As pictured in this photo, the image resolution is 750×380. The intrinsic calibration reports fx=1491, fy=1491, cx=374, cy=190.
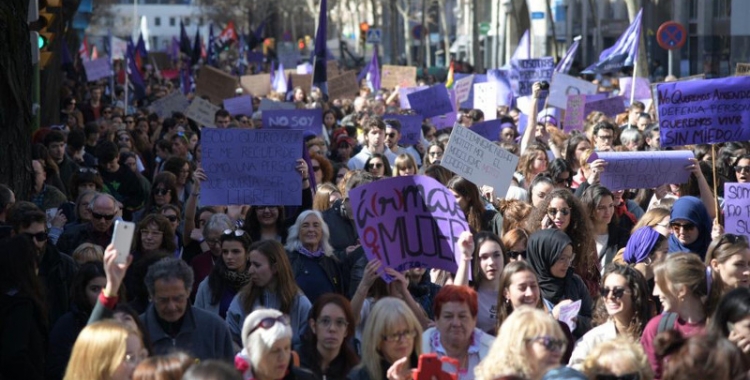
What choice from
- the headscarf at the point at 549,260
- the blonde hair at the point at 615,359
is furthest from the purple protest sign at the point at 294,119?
the blonde hair at the point at 615,359

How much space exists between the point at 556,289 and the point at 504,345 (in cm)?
226

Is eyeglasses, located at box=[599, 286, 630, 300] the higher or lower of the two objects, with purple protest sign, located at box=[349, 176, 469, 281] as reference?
lower

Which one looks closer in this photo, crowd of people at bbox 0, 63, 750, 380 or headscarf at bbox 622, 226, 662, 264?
crowd of people at bbox 0, 63, 750, 380

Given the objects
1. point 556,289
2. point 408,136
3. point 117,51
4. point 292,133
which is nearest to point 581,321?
point 556,289

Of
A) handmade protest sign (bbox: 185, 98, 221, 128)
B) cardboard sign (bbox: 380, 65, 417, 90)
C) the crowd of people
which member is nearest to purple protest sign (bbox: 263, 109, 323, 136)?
handmade protest sign (bbox: 185, 98, 221, 128)

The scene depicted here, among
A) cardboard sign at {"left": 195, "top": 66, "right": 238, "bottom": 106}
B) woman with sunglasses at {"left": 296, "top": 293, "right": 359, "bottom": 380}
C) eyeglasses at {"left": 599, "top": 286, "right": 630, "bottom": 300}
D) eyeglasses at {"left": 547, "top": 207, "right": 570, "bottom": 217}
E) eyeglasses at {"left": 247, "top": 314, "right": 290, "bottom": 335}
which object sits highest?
cardboard sign at {"left": 195, "top": 66, "right": 238, "bottom": 106}

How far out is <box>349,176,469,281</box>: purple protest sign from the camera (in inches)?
311

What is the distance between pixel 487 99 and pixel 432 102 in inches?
78.2

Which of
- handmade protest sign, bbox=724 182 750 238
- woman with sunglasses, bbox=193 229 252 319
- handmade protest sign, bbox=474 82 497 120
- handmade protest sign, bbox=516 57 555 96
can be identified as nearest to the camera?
woman with sunglasses, bbox=193 229 252 319

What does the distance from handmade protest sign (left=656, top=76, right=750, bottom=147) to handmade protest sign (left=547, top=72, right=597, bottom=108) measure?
30.0ft

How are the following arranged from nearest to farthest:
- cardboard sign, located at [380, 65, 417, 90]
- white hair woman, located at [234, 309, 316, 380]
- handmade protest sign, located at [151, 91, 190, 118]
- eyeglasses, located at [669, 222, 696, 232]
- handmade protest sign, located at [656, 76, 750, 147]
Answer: white hair woman, located at [234, 309, 316, 380] < eyeglasses, located at [669, 222, 696, 232] < handmade protest sign, located at [656, 76, 750, 147] < handmade protest sign, located at [151, 91, 190, 118] < cardboard sign, located at [380, 65, 417, 90]

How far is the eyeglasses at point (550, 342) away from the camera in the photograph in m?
5.59

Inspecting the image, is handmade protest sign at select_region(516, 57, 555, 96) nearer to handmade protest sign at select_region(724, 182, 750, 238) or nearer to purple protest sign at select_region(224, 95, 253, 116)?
purple protest sign at select_region(224, 95, 253, 116)

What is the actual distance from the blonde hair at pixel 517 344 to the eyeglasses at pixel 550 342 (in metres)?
0.01
